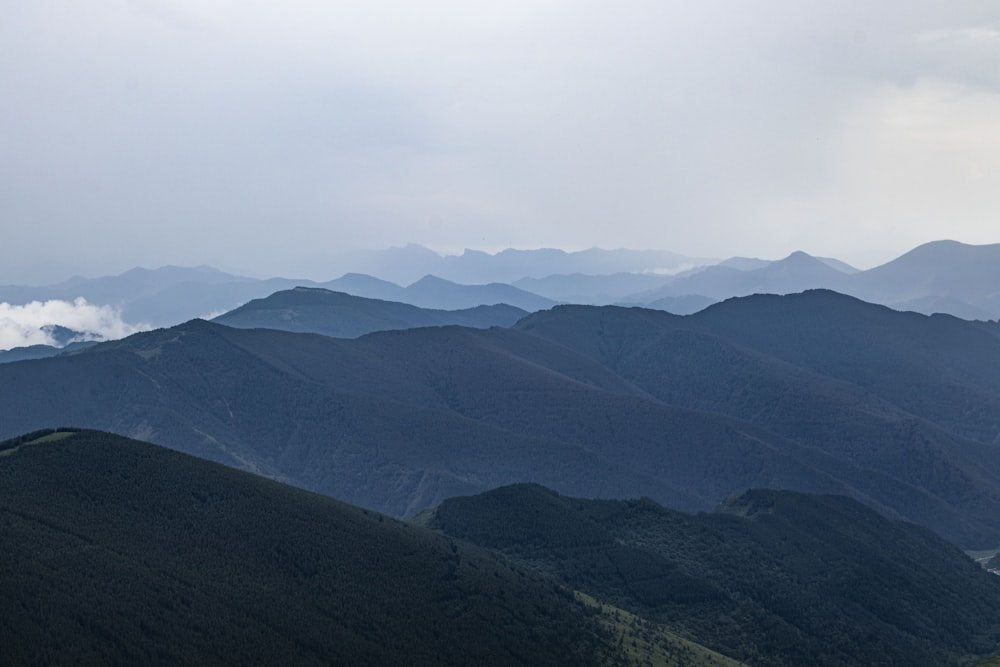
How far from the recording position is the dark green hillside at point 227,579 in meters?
104

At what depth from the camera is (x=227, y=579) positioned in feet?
392

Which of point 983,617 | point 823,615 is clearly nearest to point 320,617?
point 823,615

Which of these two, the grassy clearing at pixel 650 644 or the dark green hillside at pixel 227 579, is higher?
the dark green hillside at pixel 227 579

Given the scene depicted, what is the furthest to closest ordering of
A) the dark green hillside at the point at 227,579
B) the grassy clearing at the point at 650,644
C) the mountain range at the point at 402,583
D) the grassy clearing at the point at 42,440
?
the grassy clearing at the point at 42,440, the grassy clearing at the point at 650,644, the mountain range at the point at 402,583, the dark green hillside at the point at 227,579

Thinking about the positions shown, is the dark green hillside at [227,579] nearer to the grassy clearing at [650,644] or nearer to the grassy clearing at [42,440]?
the grassy clearing at [42,440]

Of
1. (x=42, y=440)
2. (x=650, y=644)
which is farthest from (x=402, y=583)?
(x=42, y=440)

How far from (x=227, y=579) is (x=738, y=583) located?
296 feet

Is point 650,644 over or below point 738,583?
over

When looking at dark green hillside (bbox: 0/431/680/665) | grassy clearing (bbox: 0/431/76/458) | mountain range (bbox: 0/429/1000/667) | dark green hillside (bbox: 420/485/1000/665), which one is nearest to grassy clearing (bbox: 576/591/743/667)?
mountain range (bbox: 0/429/1000/667)

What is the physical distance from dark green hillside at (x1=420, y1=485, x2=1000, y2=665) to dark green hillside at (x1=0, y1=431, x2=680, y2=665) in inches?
877

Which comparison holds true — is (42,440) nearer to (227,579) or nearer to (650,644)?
(227,579)

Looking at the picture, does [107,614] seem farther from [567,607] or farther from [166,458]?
[567,607]

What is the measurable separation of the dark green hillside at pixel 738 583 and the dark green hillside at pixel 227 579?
877 inches

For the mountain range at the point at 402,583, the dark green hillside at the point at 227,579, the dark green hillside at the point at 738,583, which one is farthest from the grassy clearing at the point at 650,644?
the dark green hillside at the point at 738,583
